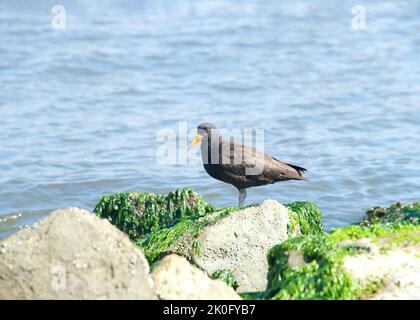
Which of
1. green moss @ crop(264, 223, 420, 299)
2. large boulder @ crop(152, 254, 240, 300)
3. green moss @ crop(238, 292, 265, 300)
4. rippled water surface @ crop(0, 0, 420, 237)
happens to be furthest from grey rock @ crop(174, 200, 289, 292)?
rippled water surface @ crop(0, 0, 420, 237)

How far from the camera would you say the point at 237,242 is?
23.4 ft

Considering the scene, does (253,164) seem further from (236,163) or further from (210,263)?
(210,263)

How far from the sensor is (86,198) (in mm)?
11359

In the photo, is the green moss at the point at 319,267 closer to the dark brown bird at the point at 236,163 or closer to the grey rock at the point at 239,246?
the grey rock at the point at 239,246

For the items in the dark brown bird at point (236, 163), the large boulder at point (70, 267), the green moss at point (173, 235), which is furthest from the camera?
the dark brown bird at point (236, 163)

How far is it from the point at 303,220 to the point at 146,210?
194 cm

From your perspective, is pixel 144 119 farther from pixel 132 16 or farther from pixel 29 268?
pixel 29 268

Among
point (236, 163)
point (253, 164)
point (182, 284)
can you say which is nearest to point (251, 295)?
point (182, 284)

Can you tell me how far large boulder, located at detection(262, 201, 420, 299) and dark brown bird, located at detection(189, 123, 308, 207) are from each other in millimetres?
2692

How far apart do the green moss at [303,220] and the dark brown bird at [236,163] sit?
0.87 m

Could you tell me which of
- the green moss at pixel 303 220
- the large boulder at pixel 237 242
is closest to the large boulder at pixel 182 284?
the large boulder at pixel 237 242

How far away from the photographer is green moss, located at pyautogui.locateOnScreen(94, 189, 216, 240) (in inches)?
350

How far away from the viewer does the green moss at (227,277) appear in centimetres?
694
